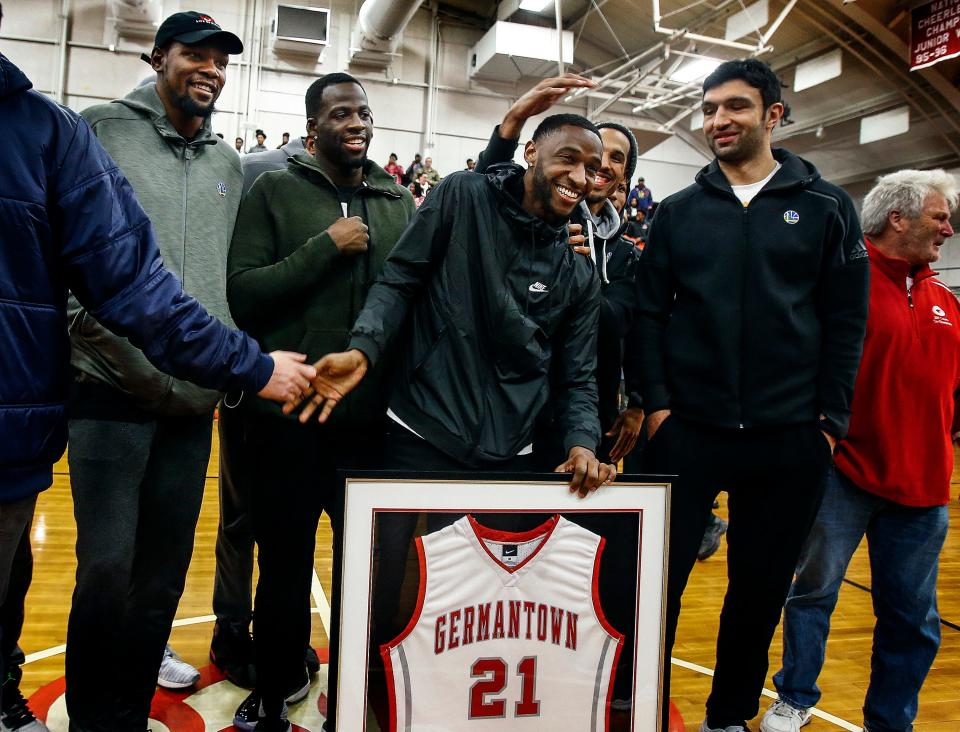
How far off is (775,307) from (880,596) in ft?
3.12

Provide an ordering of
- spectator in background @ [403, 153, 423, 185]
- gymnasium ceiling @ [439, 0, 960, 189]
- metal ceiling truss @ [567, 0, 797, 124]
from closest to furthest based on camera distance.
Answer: gymnasium ceiling @ [439, 0, 960, 189] → metal ceiling truss @ [567, 0, 797, 124] → spectator in background @ [403, 153, 423, 185]

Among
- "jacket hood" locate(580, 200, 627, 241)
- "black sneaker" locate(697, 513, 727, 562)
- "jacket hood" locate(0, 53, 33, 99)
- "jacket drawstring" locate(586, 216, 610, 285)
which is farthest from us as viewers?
"black sneaker" locate(697, 513, 727, 562)

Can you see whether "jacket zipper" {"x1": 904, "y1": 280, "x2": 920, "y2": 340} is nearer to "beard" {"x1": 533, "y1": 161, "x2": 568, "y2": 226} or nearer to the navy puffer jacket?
Result: "beard" {"x1": 533, "y1": 161, "x2": 568, "y2": 226}

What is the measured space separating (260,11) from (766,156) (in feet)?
48.0

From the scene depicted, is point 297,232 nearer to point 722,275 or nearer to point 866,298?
point 722,275

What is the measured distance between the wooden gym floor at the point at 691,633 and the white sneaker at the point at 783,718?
75 mm

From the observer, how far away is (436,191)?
187cm

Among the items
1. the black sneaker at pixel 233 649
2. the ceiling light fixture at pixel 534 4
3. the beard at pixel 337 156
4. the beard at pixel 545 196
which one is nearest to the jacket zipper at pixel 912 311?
the beard at pixel 545 196

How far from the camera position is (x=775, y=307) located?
1.96 metres

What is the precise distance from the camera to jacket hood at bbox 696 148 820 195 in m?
2.00

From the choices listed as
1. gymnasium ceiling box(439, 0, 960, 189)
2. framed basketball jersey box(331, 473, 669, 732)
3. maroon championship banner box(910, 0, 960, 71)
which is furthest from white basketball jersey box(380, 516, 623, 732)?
maroon championship banner box(910, 0, 960, 71)

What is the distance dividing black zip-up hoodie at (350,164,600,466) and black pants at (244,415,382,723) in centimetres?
26

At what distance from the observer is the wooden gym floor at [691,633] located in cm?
244

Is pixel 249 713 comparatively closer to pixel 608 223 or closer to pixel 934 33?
pixel 608 223
